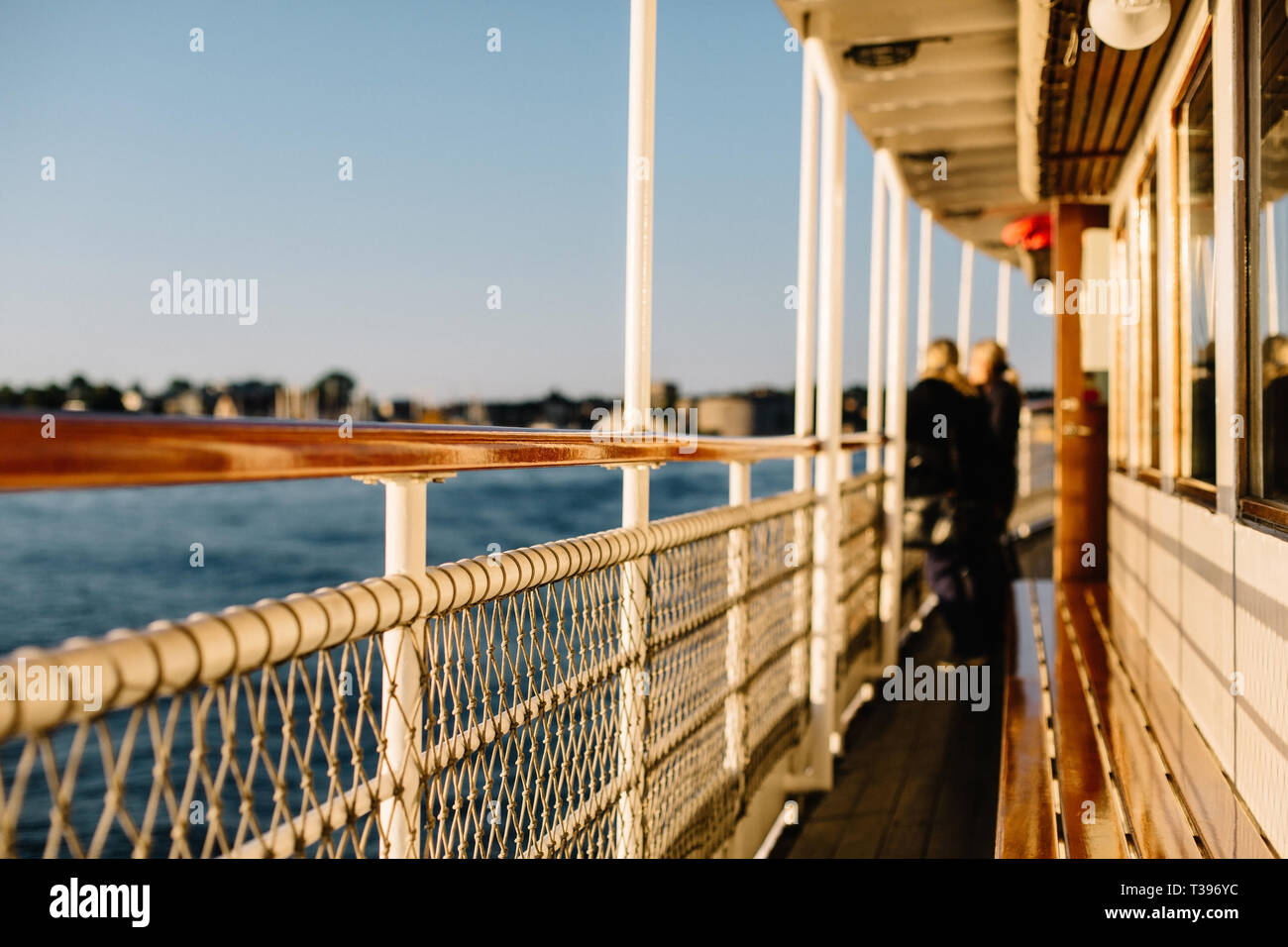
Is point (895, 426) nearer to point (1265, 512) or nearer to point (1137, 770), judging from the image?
point (1137, 770)

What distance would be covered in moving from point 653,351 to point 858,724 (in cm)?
320

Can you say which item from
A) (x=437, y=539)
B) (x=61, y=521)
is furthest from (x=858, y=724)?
(x=61, y=521)

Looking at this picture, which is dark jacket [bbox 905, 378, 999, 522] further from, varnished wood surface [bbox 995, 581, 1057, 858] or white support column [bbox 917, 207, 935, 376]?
white support column [bbox 917, 207, 935, 376]

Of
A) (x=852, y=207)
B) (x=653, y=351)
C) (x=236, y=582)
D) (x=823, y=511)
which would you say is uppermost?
(x=852, y=207)

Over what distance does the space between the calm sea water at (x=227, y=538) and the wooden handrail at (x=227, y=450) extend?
1974cm

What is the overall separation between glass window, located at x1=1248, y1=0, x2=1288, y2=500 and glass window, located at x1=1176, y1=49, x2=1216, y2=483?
1.90 ft

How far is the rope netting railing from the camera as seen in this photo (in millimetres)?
828

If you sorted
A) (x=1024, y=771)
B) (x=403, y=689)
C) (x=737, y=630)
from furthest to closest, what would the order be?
(x=737, y=630) < (x=1024, y=771) < (x=403, y=689)

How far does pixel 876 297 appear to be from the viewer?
19.5ft

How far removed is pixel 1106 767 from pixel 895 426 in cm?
380

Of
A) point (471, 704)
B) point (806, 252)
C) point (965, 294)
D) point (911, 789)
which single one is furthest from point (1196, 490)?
point (965, 294)

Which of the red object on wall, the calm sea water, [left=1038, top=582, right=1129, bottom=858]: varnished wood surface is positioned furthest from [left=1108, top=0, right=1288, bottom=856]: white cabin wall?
the calm sea water

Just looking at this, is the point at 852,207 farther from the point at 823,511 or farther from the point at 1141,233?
the point at 823,511

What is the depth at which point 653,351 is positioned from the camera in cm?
242
